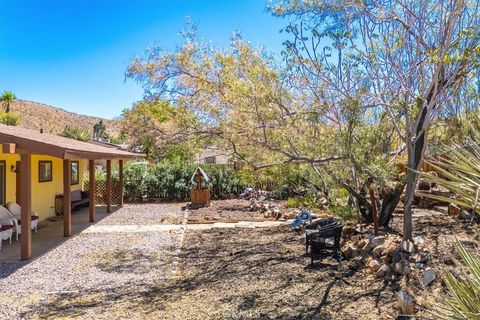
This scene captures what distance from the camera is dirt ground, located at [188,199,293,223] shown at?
538 inches

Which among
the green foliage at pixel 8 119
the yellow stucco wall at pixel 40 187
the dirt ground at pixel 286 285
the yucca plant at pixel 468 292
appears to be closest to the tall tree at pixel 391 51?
the dirt ground at pixel 286 285

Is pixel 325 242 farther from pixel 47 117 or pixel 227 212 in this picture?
pixel 47 117

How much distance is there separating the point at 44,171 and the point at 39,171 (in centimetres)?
49

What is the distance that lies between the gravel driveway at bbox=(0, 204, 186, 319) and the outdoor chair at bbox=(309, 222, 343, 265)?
2681mm

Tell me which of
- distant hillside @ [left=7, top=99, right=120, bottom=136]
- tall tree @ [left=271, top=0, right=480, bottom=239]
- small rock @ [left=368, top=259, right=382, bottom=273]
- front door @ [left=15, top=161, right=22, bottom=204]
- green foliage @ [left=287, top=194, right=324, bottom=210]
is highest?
distant hillside @ [left=7, top=99, right=120, bottom=136]

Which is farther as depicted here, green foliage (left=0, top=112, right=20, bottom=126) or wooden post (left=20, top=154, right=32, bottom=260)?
green foliage (left=0, top=112, right=20, bottom=126)

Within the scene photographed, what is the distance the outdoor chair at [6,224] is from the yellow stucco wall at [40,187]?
1260 millimetres

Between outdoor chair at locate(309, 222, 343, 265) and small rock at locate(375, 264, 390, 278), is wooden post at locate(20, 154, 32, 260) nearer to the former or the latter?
outdoor chair at locate(309, 222, 343, 265)

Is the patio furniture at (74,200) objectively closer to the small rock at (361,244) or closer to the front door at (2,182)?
the front door at (2,182)

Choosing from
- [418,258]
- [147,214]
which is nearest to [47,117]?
[147,214]

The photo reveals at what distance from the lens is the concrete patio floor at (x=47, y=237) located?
8.93 metres

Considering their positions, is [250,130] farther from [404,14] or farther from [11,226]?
[11,226]

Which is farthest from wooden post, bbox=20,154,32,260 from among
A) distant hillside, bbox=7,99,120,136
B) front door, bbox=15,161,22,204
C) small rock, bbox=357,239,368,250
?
distant hillside, bbox=7,99,120,136

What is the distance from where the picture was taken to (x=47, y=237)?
10.8m
